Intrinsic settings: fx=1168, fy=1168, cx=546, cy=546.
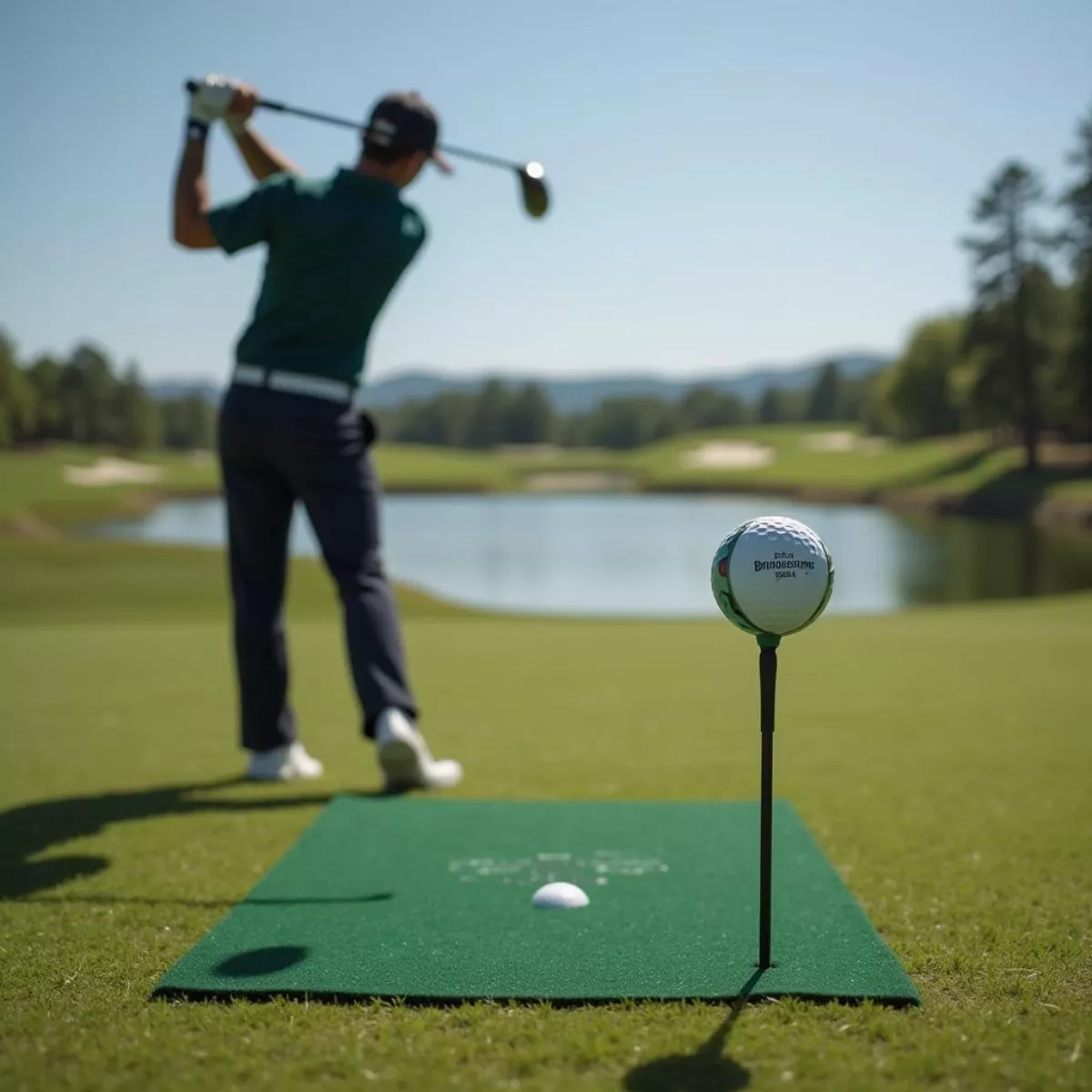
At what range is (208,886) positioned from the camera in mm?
3361

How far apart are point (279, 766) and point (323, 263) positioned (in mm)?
2049

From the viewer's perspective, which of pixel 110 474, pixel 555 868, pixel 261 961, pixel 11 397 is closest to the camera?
pixel 261 961

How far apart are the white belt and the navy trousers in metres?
0.03

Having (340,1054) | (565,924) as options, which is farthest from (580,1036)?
(565,924)

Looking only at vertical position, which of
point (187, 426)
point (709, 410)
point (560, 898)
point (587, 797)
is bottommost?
point (587, 797)

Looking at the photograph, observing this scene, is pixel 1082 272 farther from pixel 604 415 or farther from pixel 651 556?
pixel 604 415

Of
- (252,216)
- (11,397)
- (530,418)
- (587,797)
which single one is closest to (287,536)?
(252,216)

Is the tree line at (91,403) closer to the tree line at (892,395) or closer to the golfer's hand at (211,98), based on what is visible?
the tree line at (892,395)

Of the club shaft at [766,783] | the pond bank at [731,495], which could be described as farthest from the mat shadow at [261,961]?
the pond bank at [731,495]

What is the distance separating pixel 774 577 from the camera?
8.24ft

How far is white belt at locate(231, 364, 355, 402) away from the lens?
178 inches

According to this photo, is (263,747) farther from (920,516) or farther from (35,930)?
(920,516)

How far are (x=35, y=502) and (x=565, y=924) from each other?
162ft

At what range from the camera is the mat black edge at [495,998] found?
7.98ft
